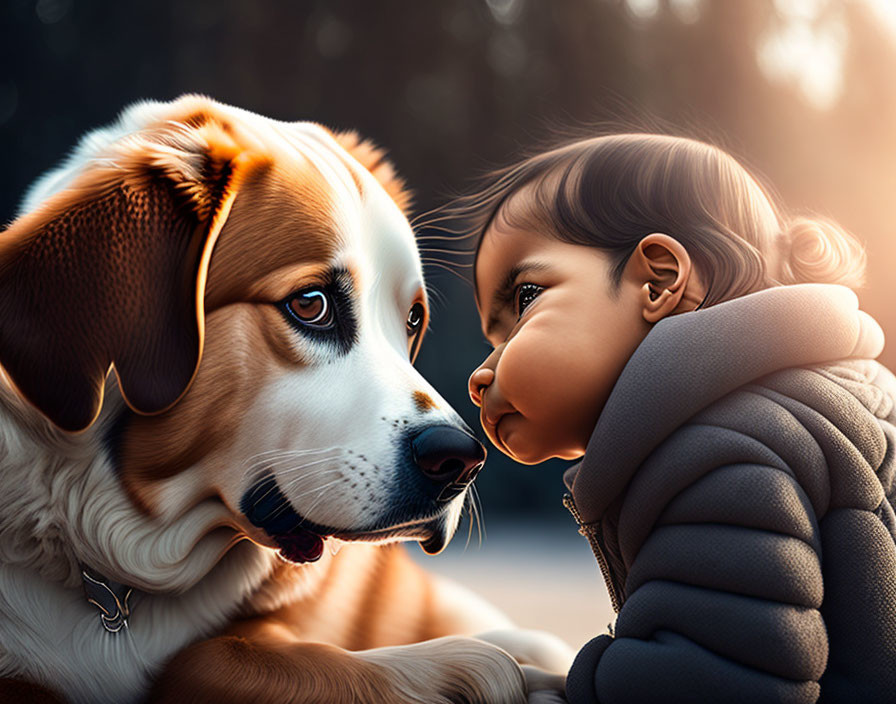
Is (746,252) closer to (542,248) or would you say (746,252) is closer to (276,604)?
(542,248)

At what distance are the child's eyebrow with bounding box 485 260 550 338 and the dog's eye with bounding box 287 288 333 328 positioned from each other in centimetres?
28

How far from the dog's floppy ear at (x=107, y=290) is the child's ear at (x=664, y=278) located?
54 centimetres

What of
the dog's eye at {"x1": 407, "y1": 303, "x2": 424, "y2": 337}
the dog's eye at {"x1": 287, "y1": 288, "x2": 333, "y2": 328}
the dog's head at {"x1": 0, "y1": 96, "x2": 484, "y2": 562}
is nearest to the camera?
the dog's head at {"x1": 0, "y1": 96, "x2": 484, "y2": 562}

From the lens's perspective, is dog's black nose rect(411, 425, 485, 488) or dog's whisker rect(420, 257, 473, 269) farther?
dog's whisker rect(420, 257, 473, 269)

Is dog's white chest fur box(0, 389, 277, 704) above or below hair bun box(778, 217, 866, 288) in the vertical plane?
below

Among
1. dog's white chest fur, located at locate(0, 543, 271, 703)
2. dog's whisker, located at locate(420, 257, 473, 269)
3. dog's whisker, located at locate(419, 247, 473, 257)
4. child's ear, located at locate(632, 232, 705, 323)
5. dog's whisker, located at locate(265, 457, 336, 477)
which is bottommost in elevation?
dog's white chest fur, located at locate(0, 543, 271, 703)

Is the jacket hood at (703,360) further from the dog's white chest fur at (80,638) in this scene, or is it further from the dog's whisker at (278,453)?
the dog's white chest fur at (80,638)

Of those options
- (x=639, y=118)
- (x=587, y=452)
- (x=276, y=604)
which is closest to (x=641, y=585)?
(x=587, y=452)

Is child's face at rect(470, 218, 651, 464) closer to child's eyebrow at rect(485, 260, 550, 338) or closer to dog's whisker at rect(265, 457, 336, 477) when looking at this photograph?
child's eyebrow at rect(485, 260, 550, 338)

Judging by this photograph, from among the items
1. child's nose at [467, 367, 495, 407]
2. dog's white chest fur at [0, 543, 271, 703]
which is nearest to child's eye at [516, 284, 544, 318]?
child's nose at [467, 367, 495, 407]

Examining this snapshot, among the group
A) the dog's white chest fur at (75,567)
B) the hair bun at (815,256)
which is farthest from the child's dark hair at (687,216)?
the dog's white chest fur at (75,567)

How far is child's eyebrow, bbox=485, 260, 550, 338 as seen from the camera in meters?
1.19

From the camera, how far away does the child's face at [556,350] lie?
1.09m

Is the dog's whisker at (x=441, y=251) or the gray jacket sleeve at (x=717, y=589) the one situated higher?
the dog's whisker at (x=441, y=251)
